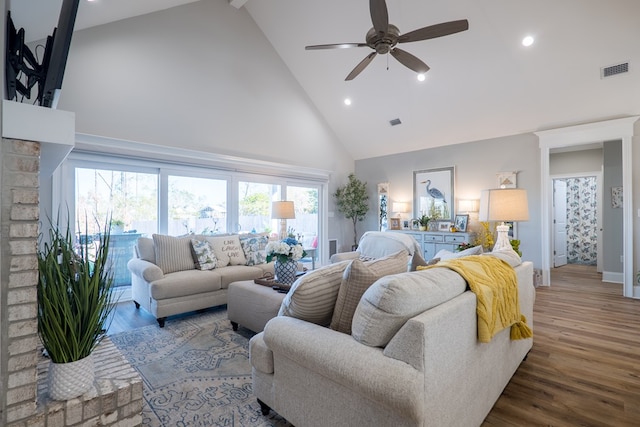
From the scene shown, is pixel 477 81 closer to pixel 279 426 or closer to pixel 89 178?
pixel 279 426

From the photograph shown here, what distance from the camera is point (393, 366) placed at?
119cm

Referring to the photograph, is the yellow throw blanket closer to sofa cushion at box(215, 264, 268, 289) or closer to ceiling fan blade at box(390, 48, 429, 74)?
ceiling fan blade at box(390, 48, 429, 74)

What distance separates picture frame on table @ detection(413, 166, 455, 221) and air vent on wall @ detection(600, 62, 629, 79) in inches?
101

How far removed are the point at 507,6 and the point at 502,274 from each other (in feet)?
12.4

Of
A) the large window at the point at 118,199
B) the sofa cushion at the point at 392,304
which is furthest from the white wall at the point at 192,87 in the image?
the sofa cushion at the point at 392,304

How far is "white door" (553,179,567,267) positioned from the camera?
7156 mm

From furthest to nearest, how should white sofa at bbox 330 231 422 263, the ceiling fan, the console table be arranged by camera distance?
1. the console table
2. white sofa at bbox 330 231 422 263
3. the ceiling fan

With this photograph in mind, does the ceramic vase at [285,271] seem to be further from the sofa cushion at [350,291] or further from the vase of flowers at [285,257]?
the sofa cushion at [350,291]

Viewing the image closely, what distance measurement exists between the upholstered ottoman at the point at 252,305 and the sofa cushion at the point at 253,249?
1.30 meters

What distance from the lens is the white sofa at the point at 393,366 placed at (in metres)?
1.17

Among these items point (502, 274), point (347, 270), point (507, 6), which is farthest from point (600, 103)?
point (347, 270)

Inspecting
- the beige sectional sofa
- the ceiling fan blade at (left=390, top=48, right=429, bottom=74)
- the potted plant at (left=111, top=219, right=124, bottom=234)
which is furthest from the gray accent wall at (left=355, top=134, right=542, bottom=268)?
the potted plant at (left=111, top=219, right=124, bottom=234)

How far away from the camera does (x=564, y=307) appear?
4.04 metres

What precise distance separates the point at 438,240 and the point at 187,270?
4487 mm
